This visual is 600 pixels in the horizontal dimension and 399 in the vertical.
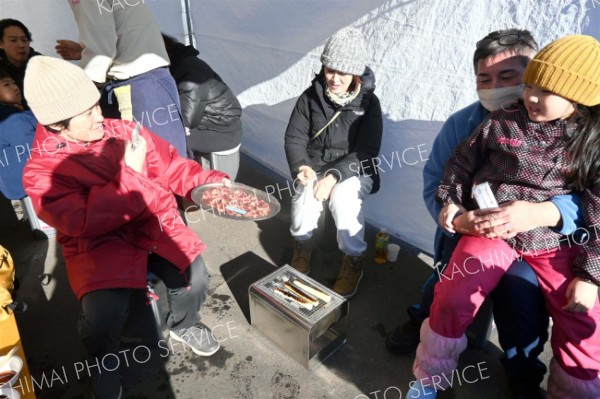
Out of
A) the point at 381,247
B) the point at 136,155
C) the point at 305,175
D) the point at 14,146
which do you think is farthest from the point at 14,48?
the point at 381,247

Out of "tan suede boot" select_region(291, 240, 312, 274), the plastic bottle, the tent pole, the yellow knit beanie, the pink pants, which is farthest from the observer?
the tent pole

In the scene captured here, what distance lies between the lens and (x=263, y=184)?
14.9 feet

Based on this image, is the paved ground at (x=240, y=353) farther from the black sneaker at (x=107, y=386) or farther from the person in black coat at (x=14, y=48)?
the person in black coat at (x=14, y=48)

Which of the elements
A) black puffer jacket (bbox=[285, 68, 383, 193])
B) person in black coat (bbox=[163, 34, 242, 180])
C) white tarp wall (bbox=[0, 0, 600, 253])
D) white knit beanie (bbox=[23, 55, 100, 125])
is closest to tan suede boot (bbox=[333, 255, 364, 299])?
black puffer jacket (bbox=[285, 68, 383, 193])

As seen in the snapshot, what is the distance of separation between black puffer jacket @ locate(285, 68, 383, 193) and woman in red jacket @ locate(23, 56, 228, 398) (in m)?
1.05

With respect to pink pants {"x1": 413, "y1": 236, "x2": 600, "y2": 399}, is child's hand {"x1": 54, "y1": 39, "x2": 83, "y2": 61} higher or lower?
higher

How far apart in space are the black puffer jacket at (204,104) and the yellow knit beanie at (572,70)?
2567 mm

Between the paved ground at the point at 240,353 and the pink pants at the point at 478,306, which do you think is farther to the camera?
the paved ground at the point at 240,353

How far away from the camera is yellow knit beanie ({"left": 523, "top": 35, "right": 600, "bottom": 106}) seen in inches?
65.6

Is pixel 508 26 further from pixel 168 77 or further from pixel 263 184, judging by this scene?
pixel 263 184

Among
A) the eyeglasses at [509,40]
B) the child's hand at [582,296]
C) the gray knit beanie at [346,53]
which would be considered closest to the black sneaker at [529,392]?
the child's hand at [582,296]

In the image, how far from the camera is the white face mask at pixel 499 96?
2072mm

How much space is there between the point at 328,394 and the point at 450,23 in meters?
2.28

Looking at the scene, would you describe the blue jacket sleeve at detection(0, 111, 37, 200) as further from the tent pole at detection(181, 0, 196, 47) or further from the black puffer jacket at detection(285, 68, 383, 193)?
the tent pole at detection(181, 0, 196, 47)
